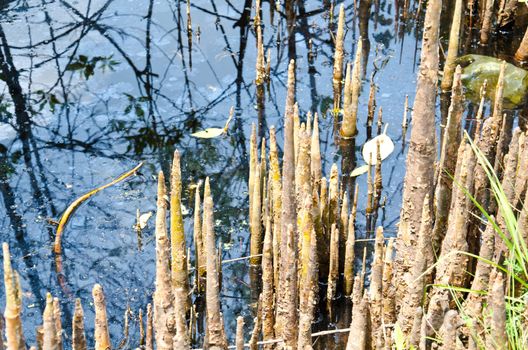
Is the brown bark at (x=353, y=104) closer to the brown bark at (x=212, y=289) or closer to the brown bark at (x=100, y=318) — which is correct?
the brown bark at (x=212, y=289)

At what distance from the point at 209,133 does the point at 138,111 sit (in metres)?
0.69

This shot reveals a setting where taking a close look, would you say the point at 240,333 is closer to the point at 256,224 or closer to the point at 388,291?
the point at 388,291

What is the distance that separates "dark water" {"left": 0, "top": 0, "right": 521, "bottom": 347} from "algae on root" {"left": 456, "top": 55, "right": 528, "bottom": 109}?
18.8 inches

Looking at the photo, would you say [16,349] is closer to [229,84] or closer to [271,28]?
[229,84]

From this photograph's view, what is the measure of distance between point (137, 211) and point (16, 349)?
2837mm

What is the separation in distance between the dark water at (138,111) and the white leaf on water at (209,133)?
0.05 metres

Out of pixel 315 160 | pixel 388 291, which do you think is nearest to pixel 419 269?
pixel 388 291

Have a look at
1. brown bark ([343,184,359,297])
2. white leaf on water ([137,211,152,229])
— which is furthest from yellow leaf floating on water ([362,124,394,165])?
white leaf on water ([137,211,152,229])

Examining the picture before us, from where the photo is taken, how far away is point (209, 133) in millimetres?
6273

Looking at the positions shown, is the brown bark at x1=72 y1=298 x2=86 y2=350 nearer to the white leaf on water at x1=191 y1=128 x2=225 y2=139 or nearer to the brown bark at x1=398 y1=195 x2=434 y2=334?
the brown bark at x1=398 y1=195 x2=434 y2=334

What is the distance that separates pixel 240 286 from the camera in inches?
194

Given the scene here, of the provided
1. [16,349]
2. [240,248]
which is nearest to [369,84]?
[240,248]

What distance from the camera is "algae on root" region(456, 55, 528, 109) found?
6.65 m

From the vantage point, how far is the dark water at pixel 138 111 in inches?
201
